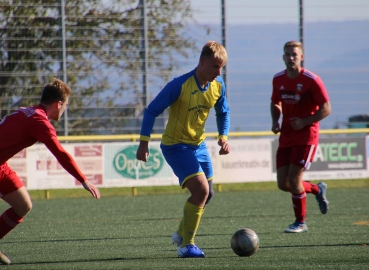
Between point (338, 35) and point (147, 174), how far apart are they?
5898 mm

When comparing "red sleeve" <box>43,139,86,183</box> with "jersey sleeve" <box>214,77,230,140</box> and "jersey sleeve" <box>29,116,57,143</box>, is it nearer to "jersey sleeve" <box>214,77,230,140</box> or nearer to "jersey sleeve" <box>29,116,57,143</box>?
"jersey sleeve" <box>29,116,57,143</box>

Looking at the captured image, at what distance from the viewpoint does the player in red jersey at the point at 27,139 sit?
5484 millimetres

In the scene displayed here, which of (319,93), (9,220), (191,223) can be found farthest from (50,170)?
(191,223)

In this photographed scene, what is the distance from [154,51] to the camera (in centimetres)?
1619

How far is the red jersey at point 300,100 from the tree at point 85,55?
8073 mm

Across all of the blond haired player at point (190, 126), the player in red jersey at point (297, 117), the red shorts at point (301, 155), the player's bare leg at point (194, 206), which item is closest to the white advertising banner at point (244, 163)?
the player in red jersey at point (297, 117)

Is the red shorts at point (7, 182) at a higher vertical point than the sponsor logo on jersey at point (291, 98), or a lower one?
lower

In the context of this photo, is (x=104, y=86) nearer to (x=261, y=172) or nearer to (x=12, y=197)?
(x=261, y=172)

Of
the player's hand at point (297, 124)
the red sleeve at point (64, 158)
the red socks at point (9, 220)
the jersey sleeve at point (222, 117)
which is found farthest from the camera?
the player's hand at point (297, 124)

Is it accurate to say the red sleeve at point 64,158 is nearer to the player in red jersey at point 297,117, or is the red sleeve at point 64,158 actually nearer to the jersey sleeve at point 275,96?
the player in red jersey at point 297,117

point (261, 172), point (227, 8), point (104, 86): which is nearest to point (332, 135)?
point (261, 172)

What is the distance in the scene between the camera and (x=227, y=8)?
16.0 metres

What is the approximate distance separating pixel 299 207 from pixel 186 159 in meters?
2.32

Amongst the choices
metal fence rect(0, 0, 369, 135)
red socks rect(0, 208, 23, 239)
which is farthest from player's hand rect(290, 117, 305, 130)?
metal fence rect(0, 0, 369, 135)
